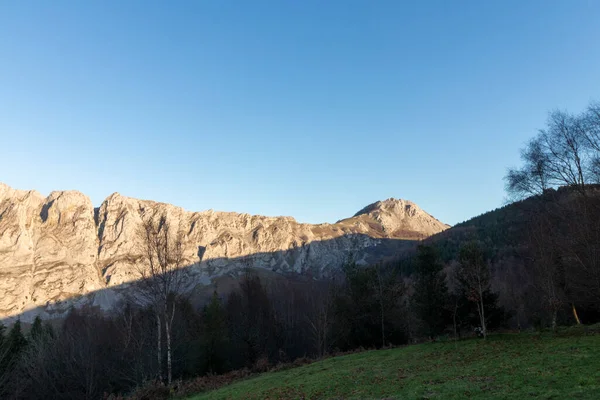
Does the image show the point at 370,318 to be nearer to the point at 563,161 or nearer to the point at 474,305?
the point at 474,305

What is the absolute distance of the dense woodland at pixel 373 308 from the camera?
26656 mm

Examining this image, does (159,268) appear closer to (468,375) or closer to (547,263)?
(468,375)

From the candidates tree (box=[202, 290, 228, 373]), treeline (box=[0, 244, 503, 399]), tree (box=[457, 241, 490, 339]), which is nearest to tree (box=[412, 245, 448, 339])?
treeline (box=[0, 244, 503, 399])

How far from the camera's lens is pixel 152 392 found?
23969mm

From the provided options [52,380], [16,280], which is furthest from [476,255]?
[16,280]

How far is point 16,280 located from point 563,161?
240667 mm

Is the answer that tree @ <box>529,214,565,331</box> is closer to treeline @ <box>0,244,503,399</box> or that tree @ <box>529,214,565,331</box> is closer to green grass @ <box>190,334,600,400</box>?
green grass @ <box>190,334,600,400</box>

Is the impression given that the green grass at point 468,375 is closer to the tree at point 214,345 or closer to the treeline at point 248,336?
the treeline at point 248,336

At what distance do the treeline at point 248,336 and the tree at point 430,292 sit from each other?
103 mm

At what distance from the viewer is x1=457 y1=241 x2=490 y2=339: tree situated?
30.8 meters

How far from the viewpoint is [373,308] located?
44312mm

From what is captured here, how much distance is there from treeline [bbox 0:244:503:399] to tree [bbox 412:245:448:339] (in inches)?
4.1

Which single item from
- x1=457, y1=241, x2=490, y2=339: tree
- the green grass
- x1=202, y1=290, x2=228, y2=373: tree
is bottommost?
x1=202, y1=290, x2=228, y2=373: tree

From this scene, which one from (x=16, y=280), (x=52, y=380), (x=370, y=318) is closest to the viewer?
(x=52, y=380)
